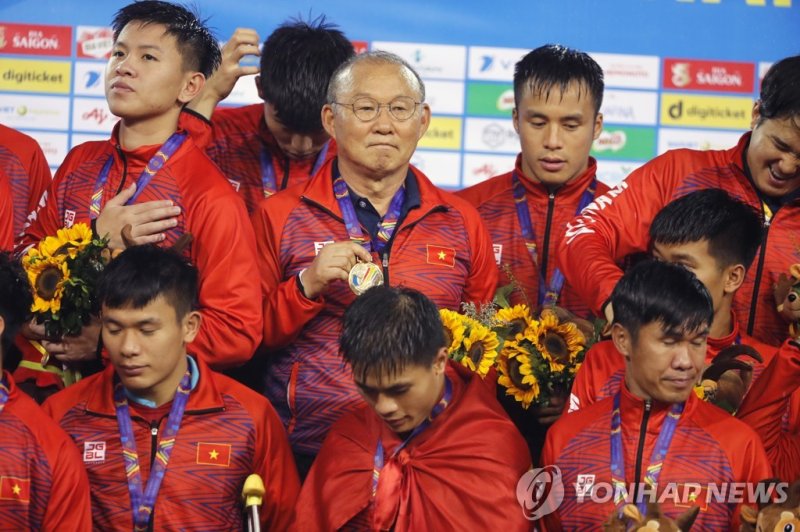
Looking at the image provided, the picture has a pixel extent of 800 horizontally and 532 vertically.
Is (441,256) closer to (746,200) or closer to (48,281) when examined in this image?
(746,200)

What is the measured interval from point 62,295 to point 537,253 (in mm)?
1855

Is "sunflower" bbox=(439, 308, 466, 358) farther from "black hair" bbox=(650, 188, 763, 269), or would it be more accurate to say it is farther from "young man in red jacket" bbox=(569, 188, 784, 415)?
"black hair" bbox=(650, 188, 763, 269)

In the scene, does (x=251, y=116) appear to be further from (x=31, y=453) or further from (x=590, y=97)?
(x=31, y=453)

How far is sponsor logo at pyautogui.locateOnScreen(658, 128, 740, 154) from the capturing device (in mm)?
7781

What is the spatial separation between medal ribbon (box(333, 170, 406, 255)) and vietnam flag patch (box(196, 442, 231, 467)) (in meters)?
0.88

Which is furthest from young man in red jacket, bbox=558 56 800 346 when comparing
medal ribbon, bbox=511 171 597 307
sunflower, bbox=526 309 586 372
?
medal ribbon, bbox=511 171 597 307

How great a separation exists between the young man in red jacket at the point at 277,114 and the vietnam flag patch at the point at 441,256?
91cm

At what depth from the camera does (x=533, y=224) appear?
18.4 ft

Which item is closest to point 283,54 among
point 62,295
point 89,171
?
point 89,171

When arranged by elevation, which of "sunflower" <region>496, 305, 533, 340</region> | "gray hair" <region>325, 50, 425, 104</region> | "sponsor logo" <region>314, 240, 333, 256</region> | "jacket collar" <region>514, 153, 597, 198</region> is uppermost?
"gray hair" <region>325, 50, 425, 104</region>

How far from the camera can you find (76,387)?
459 centimetres

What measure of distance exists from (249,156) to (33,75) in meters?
2.54

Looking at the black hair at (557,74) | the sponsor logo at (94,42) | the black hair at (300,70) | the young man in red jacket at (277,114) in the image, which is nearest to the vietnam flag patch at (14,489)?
the young man in red jacket at (277,114)

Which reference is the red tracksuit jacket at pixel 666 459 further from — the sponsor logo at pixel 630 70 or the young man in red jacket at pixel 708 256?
the sponsor logo at pixel 630 70
